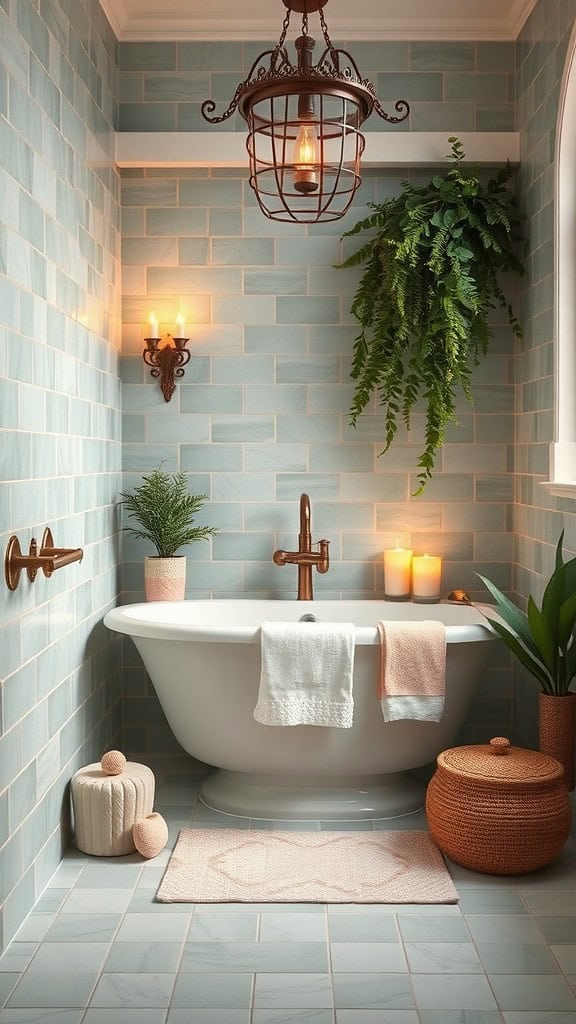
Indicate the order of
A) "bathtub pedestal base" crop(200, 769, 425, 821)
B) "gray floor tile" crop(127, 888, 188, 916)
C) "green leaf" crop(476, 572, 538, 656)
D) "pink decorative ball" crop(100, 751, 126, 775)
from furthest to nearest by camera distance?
"bathtub pedestal base" crop(200, 769, 425, 821) < "green leaf" crop(476, 572, 538, 656) < "pink decorative ball" crop(100, 751, 126, 775) < "gray floor tile" crop(127, 888, 188, 916)

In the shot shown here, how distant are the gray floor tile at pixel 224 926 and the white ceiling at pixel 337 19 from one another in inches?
128

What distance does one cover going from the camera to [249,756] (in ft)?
11.6

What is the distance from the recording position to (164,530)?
409cm

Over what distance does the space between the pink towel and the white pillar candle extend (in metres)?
0.75

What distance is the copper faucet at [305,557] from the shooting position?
4.14 metres

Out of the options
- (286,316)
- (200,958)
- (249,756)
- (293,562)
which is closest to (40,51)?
(286,316)

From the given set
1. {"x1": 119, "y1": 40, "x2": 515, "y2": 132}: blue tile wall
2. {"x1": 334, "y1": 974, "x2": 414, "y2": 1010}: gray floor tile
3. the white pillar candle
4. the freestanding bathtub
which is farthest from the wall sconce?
{"x1": 334, "y1": 974, "x2": 414, "y2": 1010}: gray floor tile

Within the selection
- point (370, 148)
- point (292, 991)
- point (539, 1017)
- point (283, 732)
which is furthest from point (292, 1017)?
point (370, 148)

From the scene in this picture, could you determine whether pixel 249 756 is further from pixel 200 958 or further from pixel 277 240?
pixel 277 240

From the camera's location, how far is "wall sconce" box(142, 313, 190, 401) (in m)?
4.18

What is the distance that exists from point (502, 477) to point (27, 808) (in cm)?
234

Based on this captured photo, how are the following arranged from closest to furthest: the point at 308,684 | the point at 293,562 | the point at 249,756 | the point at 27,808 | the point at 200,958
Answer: the point at 200,958 < the point at 27,808 < the point at 308,684 < the point at 249,756 < the point at 293,562

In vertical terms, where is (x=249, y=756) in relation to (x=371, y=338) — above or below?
below

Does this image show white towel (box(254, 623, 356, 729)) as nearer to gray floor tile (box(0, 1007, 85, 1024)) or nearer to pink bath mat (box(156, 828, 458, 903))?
pink bath mat (box(156, 828, 458, 903))
